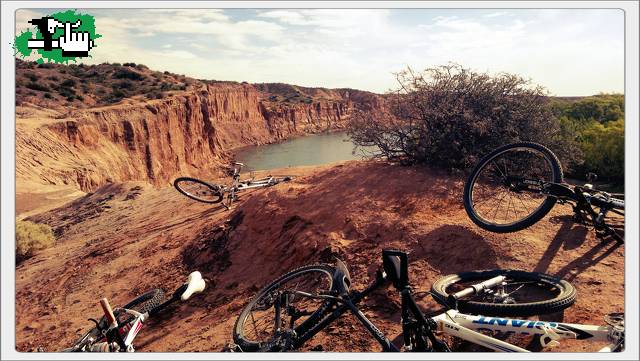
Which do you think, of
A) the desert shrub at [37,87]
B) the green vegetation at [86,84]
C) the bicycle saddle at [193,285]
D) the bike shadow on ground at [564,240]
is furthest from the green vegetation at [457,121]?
the desert shrub at [37,87]

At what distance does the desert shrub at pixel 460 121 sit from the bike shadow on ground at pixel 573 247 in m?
2.50

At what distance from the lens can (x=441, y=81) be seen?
9.37 metres

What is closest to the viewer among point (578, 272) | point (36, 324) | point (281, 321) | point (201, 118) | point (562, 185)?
point (281, 321)

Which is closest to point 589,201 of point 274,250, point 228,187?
point 274,250

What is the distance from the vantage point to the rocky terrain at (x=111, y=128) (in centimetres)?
2420

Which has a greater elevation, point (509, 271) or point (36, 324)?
point (509, 271)

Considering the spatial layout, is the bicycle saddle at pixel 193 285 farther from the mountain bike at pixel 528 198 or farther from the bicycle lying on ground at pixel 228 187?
the bicycle lying on ground at pixel 228 187

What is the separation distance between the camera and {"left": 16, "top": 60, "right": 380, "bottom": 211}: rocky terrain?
953 inches

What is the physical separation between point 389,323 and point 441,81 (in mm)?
6166

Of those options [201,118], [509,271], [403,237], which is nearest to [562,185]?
[509,271]

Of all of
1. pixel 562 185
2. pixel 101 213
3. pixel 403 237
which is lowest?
pixel 101 213

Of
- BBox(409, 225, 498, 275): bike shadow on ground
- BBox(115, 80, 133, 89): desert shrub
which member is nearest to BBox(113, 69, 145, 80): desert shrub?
BBox(115, 80, 133, 89): desert shrub

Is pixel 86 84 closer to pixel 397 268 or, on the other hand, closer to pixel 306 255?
pixel 306 255

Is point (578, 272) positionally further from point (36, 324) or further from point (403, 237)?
point (36, 324)
